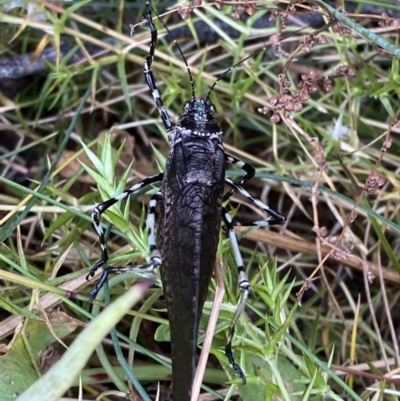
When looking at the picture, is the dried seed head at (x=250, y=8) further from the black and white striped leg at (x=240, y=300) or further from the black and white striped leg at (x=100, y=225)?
the black and white striped leg at (x=240, y=300)

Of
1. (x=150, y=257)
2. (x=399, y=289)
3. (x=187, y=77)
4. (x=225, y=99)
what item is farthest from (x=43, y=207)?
(x=399, y=289)

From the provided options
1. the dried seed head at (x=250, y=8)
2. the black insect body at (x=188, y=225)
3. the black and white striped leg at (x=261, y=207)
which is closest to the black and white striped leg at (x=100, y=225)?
the black insect body at (x=188, y=225)

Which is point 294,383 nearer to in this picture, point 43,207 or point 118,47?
point 43,207

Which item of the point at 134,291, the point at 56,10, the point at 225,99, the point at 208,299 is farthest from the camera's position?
the point at 225,99

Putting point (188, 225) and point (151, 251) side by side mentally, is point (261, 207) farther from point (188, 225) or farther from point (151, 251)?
point (151, 251)

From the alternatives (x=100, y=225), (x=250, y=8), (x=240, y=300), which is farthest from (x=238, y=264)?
(x=250, y=8)

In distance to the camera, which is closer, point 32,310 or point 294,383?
point 294,383

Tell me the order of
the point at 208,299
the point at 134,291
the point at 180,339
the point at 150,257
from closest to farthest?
the point at 134,291 < the point at 180,339 < the point at 150,257 < the point at 208,299
